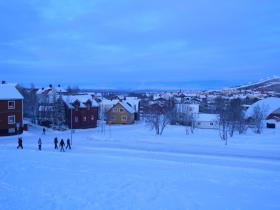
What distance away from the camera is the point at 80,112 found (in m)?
47.6

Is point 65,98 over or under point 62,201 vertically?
over

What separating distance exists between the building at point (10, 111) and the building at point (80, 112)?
998cm

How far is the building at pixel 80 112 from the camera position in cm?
4700

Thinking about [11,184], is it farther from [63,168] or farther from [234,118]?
[234,118]

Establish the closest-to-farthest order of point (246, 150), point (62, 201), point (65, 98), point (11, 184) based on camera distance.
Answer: point (62, 201) → point (11, 184) → point (246, 150) → point (65, 98)

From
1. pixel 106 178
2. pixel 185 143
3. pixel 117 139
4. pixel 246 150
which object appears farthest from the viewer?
pixel 117 139

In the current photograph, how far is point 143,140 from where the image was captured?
109 ft

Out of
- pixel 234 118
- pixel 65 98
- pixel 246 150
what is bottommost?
pixel 246 150

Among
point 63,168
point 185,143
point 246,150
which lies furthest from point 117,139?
point 63,168

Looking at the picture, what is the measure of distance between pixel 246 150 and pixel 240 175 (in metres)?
13.5

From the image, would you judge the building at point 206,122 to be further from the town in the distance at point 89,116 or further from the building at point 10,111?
the building at point 10,111

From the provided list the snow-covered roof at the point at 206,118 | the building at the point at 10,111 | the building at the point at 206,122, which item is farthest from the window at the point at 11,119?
the snow-covered roof at the point at 206,118

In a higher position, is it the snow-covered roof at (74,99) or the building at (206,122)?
the snow-covered roof at (74,99)

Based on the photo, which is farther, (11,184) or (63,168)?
(63,168)
